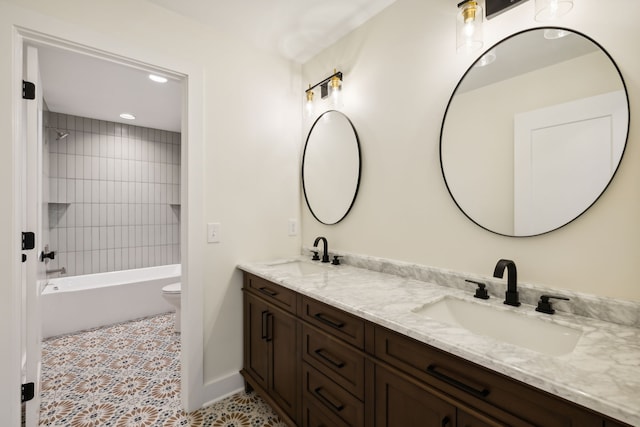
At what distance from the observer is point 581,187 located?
1.08 metres

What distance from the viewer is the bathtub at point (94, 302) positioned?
9.47 ft

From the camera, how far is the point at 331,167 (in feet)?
7.07

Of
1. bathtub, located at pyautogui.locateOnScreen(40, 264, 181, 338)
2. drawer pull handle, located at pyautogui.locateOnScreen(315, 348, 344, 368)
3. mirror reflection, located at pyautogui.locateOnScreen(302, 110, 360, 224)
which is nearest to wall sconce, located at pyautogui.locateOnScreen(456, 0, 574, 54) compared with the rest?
mirror reflection, located at pyautogui.locateOnScreen(302, 110, 360, 224)

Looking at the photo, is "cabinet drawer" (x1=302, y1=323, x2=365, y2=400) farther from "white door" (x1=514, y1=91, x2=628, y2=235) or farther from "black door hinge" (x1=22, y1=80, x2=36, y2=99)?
"black door hinge" (x1=22, y1=80, x2=36, y2=99)

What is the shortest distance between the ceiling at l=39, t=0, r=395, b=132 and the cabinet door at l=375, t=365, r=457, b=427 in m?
1.95

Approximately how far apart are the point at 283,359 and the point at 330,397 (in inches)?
15.8

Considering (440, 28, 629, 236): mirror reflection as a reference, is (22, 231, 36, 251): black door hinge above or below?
below

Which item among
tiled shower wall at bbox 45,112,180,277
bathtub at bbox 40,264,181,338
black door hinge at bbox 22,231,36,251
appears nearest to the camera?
black door hinge at bbox 22,231,36,251

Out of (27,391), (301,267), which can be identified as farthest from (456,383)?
(27,391)

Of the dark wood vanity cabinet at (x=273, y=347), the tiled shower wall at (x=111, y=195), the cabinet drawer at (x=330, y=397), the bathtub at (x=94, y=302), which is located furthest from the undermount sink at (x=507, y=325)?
the tiled shower wall at (x=111, y=195)

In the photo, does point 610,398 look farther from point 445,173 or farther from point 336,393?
point 445,173

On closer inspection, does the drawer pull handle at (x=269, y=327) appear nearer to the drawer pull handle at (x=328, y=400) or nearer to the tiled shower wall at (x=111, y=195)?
the drawer pull handle at (x=328, y=400)

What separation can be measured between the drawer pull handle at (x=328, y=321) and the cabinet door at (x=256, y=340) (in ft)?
1.69

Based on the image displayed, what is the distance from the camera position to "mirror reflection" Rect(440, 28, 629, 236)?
1.05 metres
